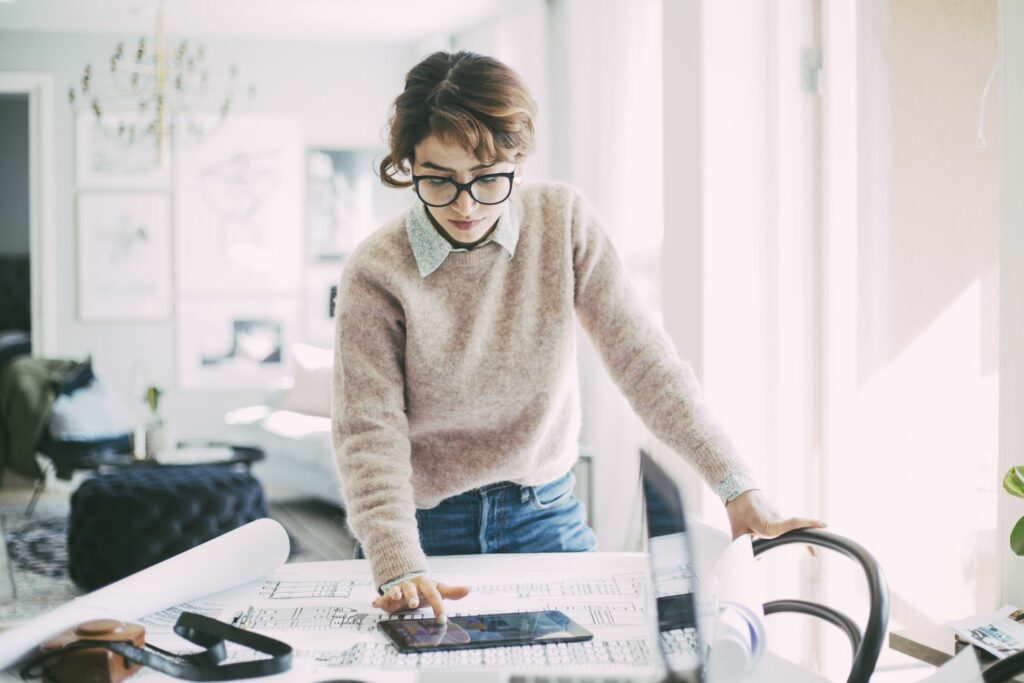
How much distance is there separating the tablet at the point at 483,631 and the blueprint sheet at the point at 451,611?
1 cm

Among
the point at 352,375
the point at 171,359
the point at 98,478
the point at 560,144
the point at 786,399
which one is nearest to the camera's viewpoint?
the point at 352,375

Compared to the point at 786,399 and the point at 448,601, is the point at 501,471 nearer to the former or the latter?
the point at 448,601

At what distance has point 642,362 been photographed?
144 cm

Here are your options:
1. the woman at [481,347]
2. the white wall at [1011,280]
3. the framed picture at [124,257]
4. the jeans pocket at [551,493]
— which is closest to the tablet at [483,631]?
the woman at [481,347]

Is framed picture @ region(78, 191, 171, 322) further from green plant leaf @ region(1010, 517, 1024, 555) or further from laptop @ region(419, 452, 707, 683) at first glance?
laptop @ region(419, 452, 707, 683)

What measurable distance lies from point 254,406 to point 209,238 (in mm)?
1114

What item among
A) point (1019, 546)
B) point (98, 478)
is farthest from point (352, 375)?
point (98, 478)

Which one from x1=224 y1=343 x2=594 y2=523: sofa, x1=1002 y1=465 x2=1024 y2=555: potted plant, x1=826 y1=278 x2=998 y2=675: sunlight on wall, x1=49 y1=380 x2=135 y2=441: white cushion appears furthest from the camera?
x1=49 y1=380 x2=135 y2=441: white cushion

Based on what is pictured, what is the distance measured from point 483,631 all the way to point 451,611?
105mm

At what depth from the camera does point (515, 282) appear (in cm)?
148

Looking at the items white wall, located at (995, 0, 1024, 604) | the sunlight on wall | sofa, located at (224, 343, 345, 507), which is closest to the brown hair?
white wall, located at (995, 0, 1024, 604)

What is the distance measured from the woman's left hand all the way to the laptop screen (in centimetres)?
45

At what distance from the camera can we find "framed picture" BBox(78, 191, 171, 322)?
6027 mm

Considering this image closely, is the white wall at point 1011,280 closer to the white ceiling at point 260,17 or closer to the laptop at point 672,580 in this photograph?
the laptop at point 672,580
